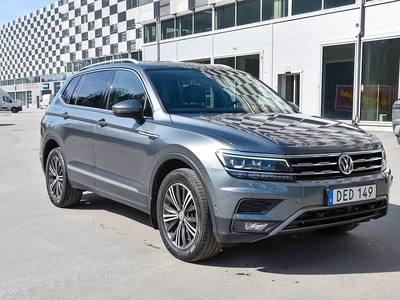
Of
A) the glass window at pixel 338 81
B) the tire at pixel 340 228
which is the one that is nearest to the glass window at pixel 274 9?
the glass window at pixel 338 81

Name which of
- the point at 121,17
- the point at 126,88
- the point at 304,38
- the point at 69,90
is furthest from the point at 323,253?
the point at 121,17

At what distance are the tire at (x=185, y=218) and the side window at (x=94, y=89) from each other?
1.62 m

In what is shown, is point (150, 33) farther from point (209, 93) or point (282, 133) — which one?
point (282, 133)

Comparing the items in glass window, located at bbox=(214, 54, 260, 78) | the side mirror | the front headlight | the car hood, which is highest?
glass window, located at bbox=(214, 54, 260, 78)

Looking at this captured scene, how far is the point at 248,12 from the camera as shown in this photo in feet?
71.8

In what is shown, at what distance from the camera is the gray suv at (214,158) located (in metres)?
3.33

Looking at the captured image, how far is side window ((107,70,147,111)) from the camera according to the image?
4.50 meters

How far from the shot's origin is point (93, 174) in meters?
4.96

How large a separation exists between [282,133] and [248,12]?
19.4 meters

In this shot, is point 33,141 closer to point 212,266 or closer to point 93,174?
point 93,174

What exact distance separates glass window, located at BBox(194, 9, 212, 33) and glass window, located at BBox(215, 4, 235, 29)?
2.06 feet

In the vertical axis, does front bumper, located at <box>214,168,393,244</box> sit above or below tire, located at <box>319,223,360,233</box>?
above

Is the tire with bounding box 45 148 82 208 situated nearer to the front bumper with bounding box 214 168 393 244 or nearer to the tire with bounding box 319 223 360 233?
the front bumper with bounding box 214 168 393 244

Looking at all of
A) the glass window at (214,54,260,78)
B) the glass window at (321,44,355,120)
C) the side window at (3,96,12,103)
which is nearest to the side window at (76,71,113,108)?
the glass window at (321,44,355,120)
